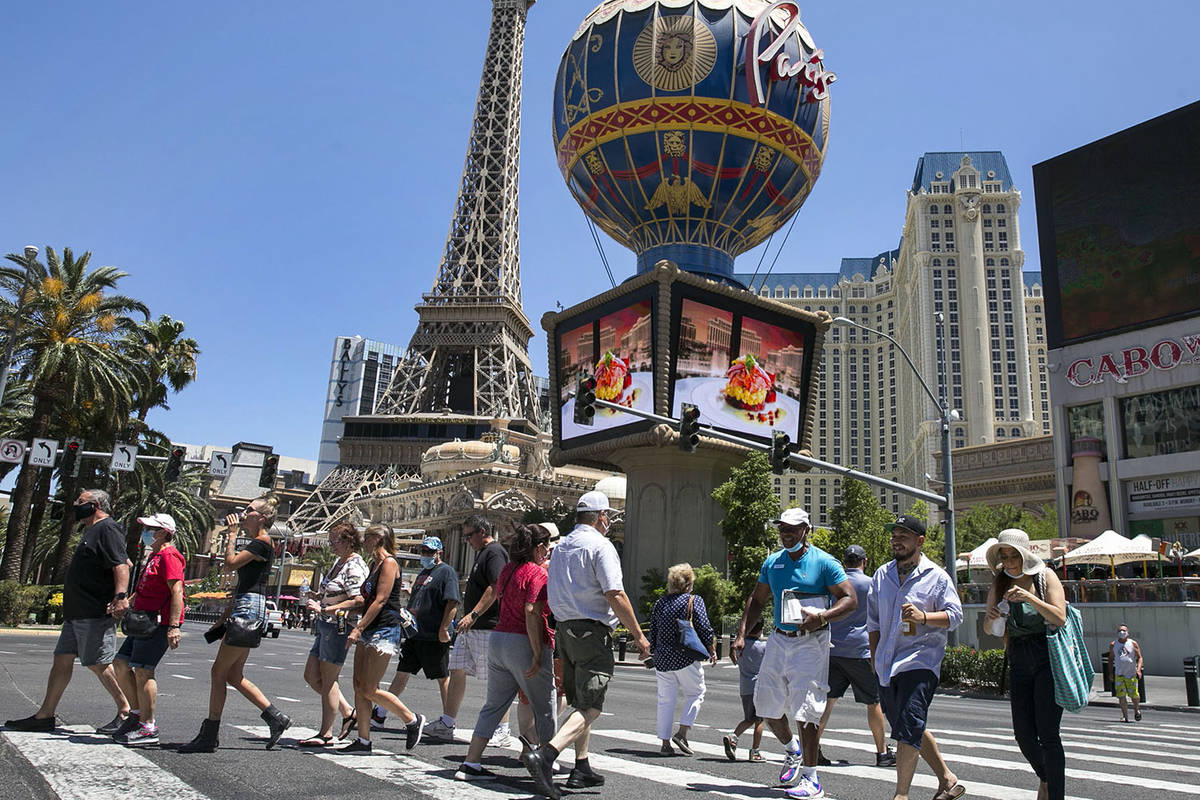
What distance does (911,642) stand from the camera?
5.50 metres

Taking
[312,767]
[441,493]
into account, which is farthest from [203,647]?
[441,493]

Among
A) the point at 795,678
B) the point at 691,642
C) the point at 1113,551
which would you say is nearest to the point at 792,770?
the point at 795,678

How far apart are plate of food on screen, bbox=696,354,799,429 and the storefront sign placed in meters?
17.3

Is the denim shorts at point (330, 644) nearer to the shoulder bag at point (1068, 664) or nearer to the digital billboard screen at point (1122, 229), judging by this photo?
the shoulder bag at point (1068, 664)

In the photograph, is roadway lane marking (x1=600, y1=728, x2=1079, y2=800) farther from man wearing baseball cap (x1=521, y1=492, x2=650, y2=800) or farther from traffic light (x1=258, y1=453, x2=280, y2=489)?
traffic light (x1=258, y1=453, x2=280, y2=489)

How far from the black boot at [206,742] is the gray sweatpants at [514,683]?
6.05 feet

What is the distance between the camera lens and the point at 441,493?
6994 cm

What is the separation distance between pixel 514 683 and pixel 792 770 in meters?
1.95

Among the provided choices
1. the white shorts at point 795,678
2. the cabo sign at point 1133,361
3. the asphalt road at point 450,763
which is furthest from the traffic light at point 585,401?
the cabo sign at point 1133,361

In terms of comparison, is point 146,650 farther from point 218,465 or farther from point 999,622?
point 218,465

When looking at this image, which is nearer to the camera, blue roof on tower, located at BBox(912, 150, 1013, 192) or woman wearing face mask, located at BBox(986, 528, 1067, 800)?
woman wearing face mask, located at BBox(986, 528, 1067, 800)

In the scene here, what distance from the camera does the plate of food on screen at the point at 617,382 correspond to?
3581 cm

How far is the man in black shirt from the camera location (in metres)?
6.71

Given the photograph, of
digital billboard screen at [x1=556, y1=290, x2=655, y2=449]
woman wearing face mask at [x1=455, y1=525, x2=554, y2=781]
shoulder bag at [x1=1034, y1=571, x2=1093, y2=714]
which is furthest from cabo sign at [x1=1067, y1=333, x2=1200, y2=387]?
woman wearing face mask at [x1=455, y1=525, x2=554, y2=781]
